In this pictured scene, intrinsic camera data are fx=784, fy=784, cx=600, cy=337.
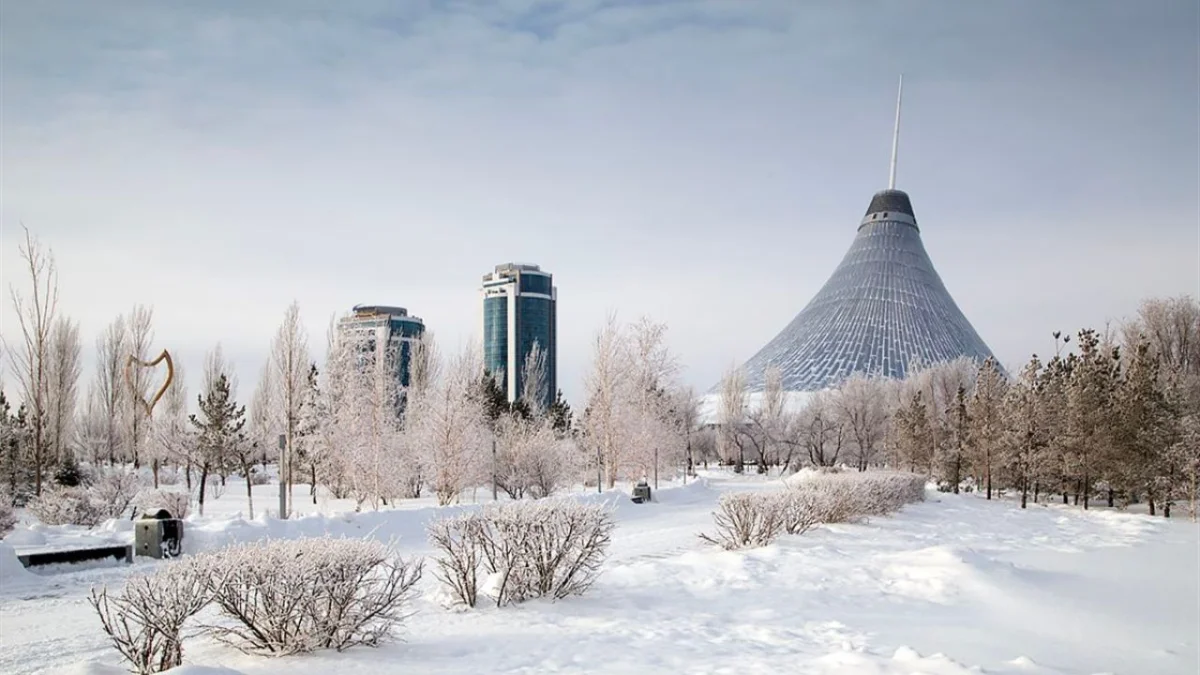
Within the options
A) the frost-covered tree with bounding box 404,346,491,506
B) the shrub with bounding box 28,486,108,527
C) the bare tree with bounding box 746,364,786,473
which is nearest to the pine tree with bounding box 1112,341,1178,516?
the frost-covered tree with bounding box 404,346,491,506

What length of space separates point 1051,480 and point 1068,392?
3480mm

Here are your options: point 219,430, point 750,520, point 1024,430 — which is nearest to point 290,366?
point 219,430

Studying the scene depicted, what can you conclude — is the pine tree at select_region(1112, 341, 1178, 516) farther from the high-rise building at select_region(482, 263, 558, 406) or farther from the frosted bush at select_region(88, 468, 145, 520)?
the high-rise building at select_region(482, 263, 558, 406)

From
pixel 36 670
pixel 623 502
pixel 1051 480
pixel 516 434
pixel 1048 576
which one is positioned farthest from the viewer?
pixel 516 434

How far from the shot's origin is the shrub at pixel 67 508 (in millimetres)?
13266

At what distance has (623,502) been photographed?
19.7 m

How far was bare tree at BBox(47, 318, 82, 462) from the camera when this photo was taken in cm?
2591

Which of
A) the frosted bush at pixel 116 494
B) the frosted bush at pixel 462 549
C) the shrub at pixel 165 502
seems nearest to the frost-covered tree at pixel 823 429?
the frosted bush at pixel 116 494

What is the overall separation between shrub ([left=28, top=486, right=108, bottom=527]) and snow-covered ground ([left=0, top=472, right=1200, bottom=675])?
1.88 metres

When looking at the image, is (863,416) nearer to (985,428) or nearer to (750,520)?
(985,428)

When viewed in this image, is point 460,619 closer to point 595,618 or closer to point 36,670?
point 595,618

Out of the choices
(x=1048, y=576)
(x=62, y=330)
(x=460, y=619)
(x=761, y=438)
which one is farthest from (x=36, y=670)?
(x=761, y=438)

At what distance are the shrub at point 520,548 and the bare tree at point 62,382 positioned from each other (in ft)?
76.8

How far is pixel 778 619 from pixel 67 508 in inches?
500
